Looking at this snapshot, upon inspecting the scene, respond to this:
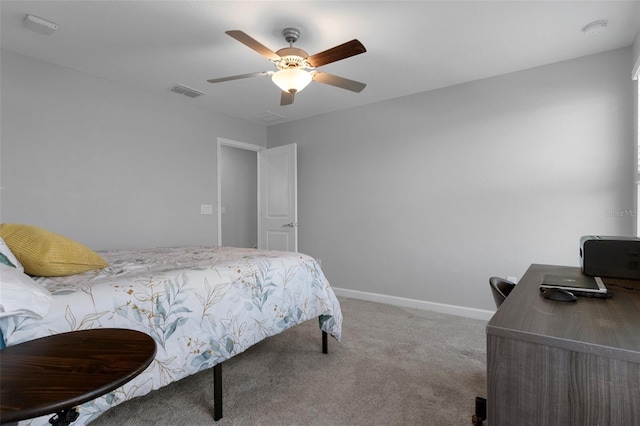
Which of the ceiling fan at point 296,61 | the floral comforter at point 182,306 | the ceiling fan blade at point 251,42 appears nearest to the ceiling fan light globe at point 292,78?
the ceiling fan at point 296,61

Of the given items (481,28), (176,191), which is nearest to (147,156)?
(176,191)

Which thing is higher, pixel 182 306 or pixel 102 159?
pixel 102 159

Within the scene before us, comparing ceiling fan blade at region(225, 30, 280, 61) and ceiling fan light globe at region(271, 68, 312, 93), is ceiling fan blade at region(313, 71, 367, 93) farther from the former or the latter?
ceiling fan blade at region(225, 30, 280, 61)

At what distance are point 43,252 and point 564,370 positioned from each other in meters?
2.13

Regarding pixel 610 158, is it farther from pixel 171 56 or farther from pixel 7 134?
pixel 7 134

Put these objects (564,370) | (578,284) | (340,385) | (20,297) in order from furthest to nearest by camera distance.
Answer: (340,385)
(578,284)
(20,297)
(564,370)

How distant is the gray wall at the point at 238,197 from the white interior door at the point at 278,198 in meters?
1.53

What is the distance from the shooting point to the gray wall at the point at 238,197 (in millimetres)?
5941

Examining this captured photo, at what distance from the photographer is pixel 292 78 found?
2.10 meters

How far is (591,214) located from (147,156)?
4.32m

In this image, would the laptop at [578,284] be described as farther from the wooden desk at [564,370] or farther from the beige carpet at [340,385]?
the beige carpet at [340,385]

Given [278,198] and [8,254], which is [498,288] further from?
[278,198]

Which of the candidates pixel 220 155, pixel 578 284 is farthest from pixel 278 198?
pixel 578 284

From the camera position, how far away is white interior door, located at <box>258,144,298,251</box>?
167 inches
